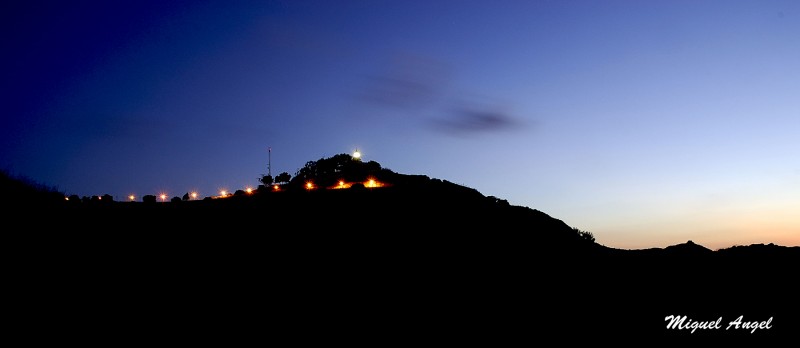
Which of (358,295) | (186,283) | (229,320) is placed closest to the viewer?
(229,320)

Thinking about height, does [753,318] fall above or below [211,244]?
below

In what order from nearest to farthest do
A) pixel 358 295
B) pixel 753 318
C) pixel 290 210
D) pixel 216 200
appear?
pixel 358 295 < pixel 753 318 < pixel 290 210 < pixel 216 200

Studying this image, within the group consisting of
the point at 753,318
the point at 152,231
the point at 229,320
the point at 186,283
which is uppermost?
the point at 152,231

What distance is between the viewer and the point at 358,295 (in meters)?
26.3

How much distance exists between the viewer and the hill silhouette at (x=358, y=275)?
21797 millimetres

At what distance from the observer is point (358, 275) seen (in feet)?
93.4

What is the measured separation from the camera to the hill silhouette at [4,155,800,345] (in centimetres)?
2180

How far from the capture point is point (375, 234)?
33.7 m

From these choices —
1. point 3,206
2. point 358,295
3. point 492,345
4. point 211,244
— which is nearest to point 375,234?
point 358,295

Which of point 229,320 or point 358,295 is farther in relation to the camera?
point 358,295

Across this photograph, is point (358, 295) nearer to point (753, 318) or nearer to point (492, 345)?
point (492, 345)

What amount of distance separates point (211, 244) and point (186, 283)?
5327mm

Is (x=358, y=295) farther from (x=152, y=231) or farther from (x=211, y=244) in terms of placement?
(x=152, y=231)

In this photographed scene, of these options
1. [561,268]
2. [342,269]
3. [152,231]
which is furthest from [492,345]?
[152,231]
